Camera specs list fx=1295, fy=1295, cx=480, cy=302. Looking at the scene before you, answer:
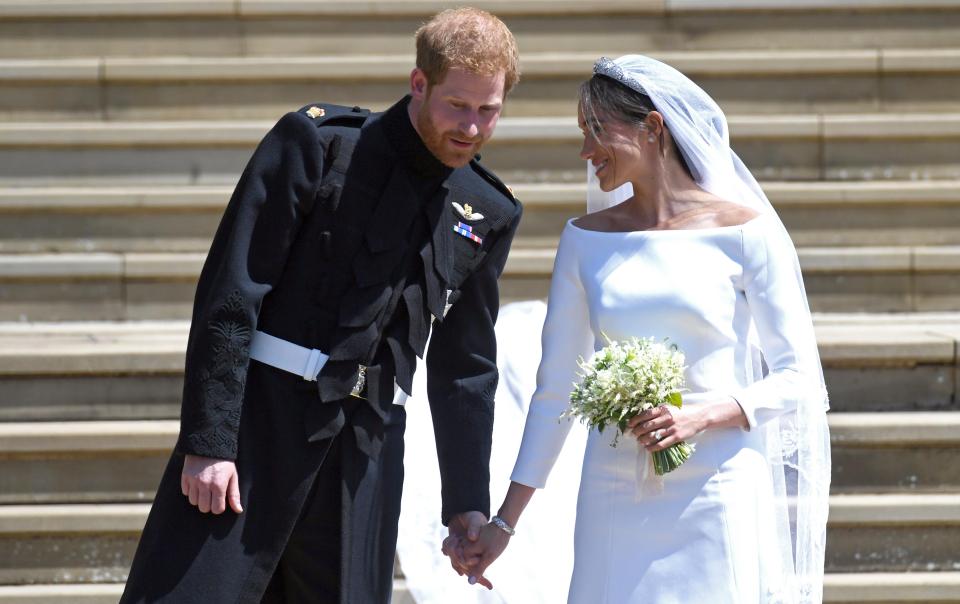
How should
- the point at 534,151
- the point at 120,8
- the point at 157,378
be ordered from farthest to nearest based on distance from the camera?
the point at 120,8 → the point at 534,151 → the point at 157,378

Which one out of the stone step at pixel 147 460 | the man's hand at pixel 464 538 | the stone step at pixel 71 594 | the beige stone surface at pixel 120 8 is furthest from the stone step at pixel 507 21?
the man's hand at pixel 464 538

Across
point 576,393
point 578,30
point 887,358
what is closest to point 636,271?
point 576,393

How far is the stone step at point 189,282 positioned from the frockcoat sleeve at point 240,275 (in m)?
2.82

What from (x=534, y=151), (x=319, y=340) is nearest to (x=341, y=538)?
(x=319, y=340)

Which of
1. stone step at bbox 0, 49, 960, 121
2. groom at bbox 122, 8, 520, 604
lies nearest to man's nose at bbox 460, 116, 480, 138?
groom at bbox 122, 8, 520, 604

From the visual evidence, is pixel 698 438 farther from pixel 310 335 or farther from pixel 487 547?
pixel 310 335

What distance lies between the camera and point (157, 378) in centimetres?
478

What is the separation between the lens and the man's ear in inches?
117

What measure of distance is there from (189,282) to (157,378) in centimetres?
102

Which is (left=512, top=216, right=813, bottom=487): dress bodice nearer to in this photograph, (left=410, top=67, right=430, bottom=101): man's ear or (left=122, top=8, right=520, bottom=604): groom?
(left=122, top=8, right=520, bottom=604): groom

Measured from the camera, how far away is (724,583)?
2838 mm

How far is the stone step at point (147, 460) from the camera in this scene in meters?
4.59

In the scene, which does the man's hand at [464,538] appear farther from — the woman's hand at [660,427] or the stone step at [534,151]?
the stone step at [534,151]

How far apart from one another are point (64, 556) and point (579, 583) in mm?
2303
